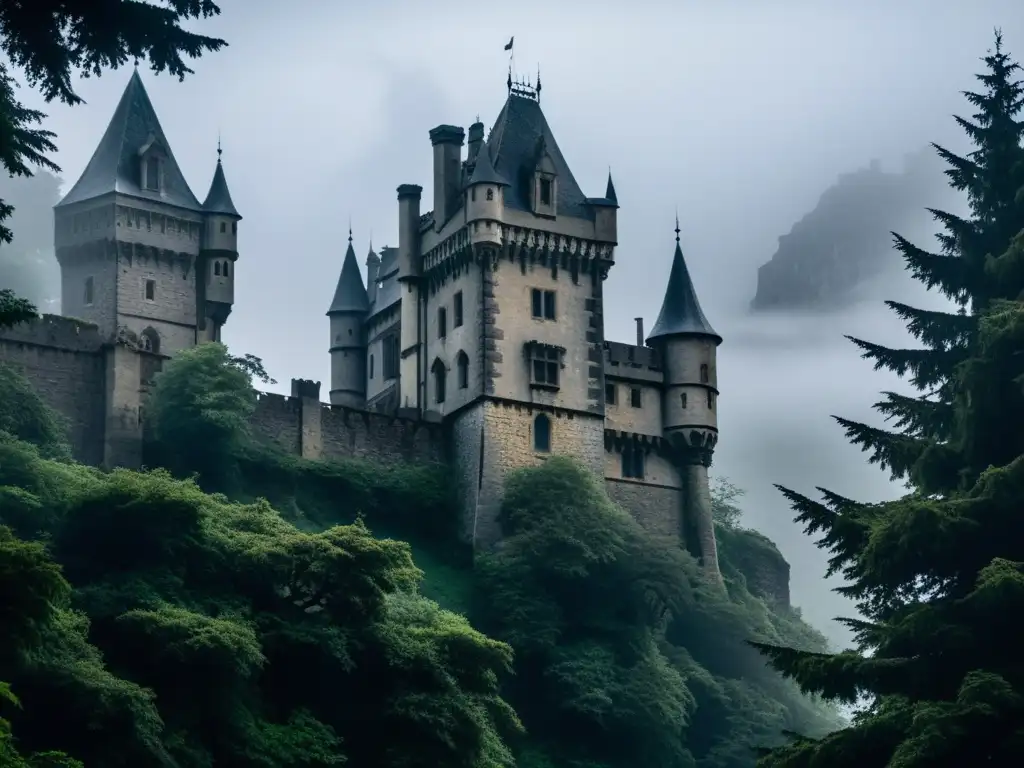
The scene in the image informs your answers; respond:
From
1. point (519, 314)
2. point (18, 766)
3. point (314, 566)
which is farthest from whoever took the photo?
point (519, 314)

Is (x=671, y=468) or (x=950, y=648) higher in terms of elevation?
(x=671, y=468)

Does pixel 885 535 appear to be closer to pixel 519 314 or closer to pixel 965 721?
pixel 965 721

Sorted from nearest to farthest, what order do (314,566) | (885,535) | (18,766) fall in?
(18,766)
(885,535)
(314,566)

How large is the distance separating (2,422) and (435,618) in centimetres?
1456

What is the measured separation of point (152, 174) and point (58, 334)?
1196 centimetres

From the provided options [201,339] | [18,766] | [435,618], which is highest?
[201,339]

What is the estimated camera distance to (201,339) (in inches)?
3125

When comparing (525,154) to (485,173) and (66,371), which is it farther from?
(66,371)

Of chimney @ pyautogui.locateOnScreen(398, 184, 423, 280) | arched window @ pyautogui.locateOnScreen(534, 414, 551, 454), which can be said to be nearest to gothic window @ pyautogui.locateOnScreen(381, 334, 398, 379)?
chimney @ pyautogui.locateOnScreen(398, 184, 423, 280)

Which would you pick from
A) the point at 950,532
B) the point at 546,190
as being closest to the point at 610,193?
the point at 546,190

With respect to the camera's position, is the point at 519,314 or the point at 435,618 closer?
the point at 435,618

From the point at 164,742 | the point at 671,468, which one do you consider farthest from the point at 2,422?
the point at 671,468

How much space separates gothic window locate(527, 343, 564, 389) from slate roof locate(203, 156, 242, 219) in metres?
13.2

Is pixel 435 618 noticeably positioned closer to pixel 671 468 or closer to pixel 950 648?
pixel 671 468
